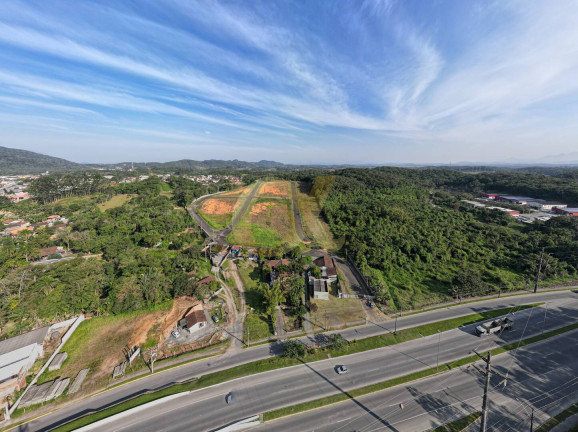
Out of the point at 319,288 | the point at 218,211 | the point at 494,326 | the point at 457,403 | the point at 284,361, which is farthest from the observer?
the point at 218,211

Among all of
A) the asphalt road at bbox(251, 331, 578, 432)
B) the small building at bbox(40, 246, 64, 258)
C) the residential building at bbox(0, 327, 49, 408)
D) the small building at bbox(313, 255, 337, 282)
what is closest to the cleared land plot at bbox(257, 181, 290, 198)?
the small building at bbox(313, 255, 337, 282)

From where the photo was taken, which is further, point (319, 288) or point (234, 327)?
point (319, 288)

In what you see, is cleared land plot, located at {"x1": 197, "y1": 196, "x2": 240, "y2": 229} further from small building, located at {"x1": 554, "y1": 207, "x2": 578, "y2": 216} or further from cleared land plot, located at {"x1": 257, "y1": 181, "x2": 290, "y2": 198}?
small building, located at {"x1": 554, "y1": 207, "x2": 578, "y2": 216}

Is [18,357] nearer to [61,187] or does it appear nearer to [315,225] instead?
[315,225]

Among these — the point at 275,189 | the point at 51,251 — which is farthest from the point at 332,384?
the point at 275,189

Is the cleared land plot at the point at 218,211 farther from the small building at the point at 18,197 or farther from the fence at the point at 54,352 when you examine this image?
Answer: the small building at the point at 18,197

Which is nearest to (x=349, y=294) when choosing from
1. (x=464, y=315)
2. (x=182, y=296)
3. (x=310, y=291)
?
(x=310, y=291)

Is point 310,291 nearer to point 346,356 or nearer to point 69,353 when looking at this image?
point 346,356

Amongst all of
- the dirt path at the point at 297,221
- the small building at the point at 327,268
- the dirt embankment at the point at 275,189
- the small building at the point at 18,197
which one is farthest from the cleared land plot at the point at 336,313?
the small building at the point at 18,197
